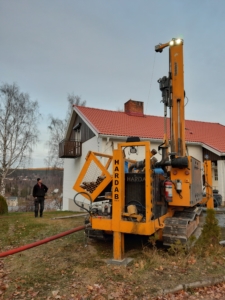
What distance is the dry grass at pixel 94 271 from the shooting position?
4055 mm

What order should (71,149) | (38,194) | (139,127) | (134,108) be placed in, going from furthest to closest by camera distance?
(134,108), (71,149), (139,127), (38,194)

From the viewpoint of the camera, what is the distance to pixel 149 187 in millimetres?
5180

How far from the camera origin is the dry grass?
4.05 meters

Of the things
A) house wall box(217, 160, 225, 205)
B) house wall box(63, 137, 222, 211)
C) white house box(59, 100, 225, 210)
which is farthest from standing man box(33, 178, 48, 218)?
house wall box(217, 160, 225, 205)

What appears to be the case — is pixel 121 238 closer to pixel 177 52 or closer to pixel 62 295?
pixel 62 295

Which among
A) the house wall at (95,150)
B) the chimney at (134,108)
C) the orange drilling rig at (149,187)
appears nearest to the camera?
the orange drilling rig at (149,187)

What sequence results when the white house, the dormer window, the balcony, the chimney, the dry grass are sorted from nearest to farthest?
the dry grass → the white house → the balcony → the dormer window → the chimney

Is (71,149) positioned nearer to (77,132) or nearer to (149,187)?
(77,132)

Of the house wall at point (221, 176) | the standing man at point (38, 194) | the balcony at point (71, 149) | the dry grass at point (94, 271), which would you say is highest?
the balcony at point (71, 149)

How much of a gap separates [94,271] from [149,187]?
6.39 ft

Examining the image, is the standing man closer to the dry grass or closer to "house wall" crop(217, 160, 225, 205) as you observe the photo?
the dry grass

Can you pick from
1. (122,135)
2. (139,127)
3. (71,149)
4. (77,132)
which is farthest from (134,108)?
(71,149)

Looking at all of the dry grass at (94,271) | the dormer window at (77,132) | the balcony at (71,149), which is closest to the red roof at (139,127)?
the dormer window at (77,132)

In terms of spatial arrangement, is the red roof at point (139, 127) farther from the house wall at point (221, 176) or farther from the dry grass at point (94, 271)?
the dry grass at point (94, 271)
